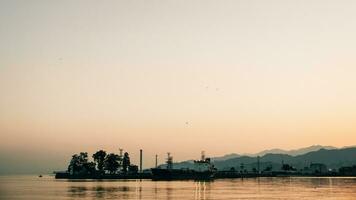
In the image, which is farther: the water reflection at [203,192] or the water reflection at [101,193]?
the water reflection at [203,192]

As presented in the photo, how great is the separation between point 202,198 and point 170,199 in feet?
23.9

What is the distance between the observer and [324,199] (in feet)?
297

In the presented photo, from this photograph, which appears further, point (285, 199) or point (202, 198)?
point (202, 198)

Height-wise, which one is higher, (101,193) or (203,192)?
(101,193)

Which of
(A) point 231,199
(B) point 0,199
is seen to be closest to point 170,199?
(A) point 231,199

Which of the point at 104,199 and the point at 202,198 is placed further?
the point at 202,198

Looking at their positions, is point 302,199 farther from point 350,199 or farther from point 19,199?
point 19,199

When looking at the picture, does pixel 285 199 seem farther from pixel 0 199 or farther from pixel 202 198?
pixel 0 199

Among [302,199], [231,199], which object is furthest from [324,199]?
[231,199]

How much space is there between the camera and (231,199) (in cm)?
8881

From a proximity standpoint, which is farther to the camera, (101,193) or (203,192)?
(203,192)

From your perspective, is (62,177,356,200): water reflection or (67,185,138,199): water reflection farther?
(62,177,356,200): water reflection

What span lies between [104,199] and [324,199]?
3878 centimetres

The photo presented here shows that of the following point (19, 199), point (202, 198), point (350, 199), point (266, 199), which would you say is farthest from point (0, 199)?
point (350, 199)
